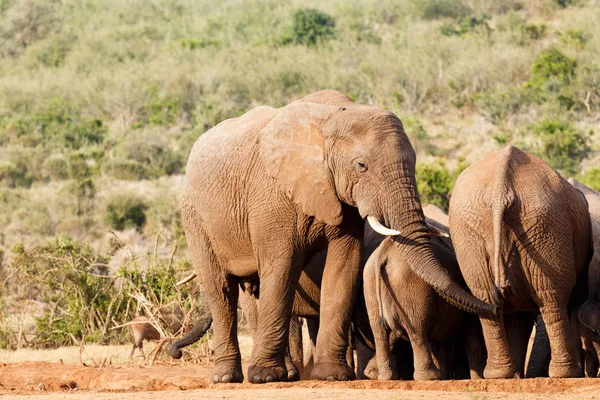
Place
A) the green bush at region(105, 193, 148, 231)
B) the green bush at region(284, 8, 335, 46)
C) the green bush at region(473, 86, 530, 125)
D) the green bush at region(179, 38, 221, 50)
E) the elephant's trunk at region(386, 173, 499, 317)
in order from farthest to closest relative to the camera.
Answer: the green bush at region(179, 38, 221, 50), the green bush at region(284, 8, 335, 46), the green bush at region(473, 86, 530, 125), the green bush at region(105, 193, 148, 231), the elephant's trunk at region(386, 173, 499, 317)

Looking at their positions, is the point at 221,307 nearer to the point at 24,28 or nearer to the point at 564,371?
the point at 564,371

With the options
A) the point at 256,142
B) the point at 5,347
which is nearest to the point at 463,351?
the point at 256,142

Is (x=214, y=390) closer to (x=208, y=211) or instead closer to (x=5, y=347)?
(x=208, y=211)

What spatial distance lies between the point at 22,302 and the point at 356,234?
31.3ft

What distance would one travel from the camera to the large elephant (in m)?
8.48

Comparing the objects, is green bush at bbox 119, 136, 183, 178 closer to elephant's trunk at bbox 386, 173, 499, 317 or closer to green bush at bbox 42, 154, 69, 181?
green bush at bbox 42, 154, 69, 181

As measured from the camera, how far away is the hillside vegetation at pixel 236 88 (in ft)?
96.4

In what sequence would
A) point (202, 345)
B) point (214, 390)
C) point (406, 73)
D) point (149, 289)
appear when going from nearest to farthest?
point (214, 390)
point (202, 345)
point (149, 289)
point (406, 73)

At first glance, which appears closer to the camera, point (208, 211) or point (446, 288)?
point (446, 288)

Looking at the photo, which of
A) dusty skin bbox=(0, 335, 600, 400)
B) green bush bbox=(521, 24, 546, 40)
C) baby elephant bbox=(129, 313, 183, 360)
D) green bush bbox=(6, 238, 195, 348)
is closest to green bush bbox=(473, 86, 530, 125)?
green bush bbox=(521, 24, 546, 40)

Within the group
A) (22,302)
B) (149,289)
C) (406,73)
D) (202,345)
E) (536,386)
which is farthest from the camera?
(406,73)

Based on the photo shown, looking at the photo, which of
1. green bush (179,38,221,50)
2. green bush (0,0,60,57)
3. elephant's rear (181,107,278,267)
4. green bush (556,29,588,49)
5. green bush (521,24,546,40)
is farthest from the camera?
green bush (0,0,60,57)

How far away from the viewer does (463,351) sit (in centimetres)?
1031

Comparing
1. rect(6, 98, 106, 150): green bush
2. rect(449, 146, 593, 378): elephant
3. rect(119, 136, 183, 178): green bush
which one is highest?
rect(449, 146, 593, 378): elephant
